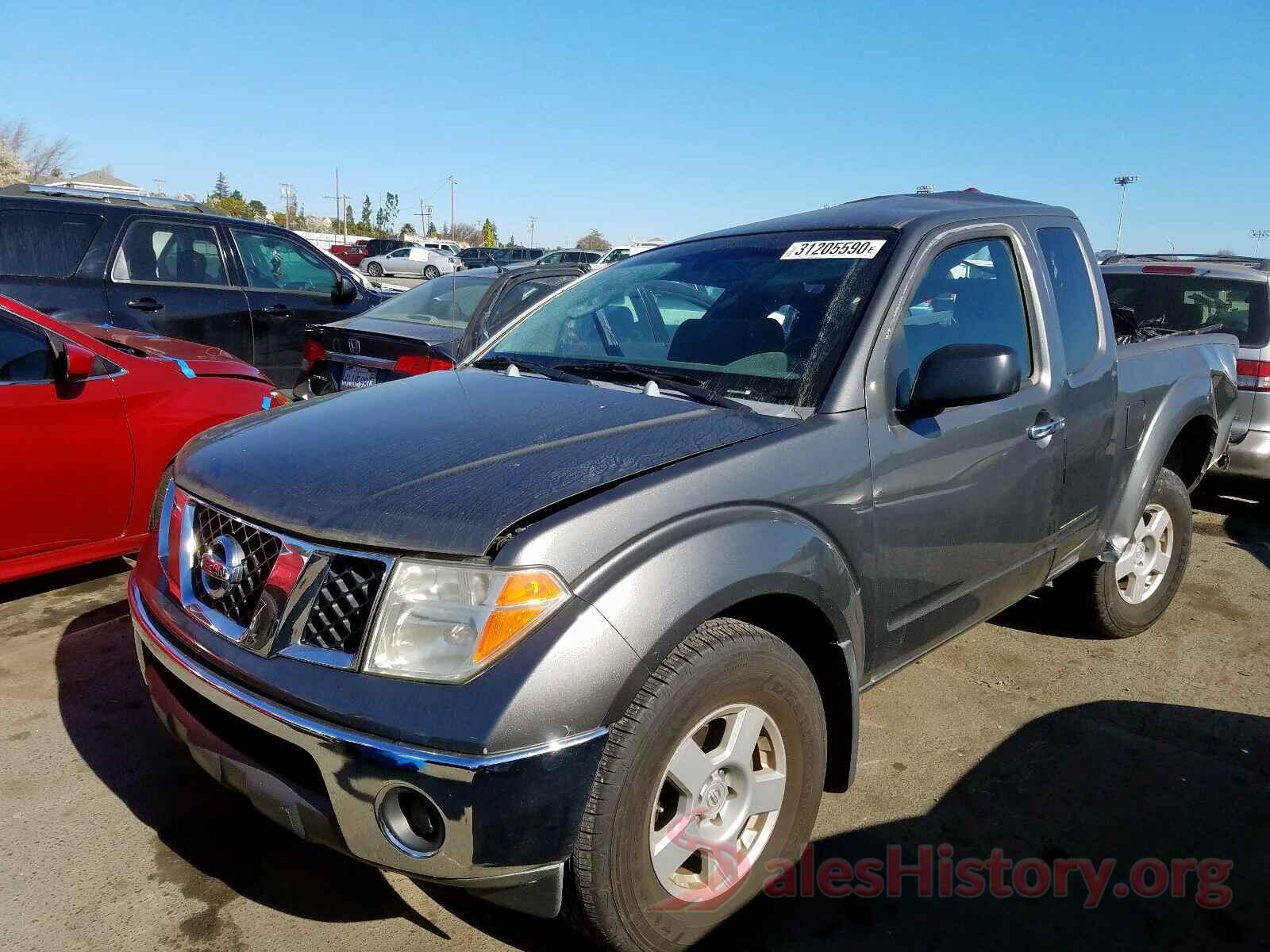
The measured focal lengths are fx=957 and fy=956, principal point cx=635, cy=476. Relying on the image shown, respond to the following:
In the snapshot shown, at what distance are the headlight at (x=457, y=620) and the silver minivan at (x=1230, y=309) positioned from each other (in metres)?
5.22

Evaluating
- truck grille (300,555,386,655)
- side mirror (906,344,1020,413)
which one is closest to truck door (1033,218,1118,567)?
side mirror (906,344,1020,413)

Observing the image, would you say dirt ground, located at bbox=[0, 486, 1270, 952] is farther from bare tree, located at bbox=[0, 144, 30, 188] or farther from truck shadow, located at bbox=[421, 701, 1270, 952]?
bare tree, located at bbox=[0, 144, 30, 188]

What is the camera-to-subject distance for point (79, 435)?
412 centimetres

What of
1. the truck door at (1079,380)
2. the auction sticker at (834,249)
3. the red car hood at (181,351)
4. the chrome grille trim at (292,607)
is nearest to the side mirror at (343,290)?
the red car hood at (181,351)

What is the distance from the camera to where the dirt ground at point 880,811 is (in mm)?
2432

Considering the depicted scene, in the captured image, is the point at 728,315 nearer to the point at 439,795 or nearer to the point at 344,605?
the point at 344,605

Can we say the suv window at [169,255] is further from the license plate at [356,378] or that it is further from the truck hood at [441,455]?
the truck hood at [441,455]

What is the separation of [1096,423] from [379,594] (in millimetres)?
2770

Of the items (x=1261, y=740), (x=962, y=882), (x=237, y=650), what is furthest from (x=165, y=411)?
(x=1261, y=740)

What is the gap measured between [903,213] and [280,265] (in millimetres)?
6142

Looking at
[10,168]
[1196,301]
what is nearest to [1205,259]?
[1196,301]

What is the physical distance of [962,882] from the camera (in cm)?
267

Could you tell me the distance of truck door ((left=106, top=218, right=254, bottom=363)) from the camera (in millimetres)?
6758

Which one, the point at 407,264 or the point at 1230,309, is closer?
the point at 1230,309
